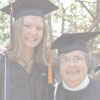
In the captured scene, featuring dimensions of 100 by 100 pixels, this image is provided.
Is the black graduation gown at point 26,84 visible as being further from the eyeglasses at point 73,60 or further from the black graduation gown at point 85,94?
the eyeglasses at point 73,60

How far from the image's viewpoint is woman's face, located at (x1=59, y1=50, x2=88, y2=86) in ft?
9.96

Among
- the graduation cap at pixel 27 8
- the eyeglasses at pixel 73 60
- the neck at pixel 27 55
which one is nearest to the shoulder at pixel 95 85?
the eyeglasses at pixel 73 60

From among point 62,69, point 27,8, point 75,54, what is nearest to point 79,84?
point 62,69

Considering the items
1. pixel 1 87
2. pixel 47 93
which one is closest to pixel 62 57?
pixel 47 93

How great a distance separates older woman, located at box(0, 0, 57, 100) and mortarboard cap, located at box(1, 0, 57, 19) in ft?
0.06

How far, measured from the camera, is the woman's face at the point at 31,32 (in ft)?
10.1

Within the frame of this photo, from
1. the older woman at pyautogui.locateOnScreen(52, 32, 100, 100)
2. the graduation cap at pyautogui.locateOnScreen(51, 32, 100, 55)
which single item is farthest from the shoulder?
the graduation cap at pyautogui.locateOnScreen(51, 32, 100, 55)

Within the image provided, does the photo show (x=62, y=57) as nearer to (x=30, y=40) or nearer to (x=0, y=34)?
(x=30, y=40)

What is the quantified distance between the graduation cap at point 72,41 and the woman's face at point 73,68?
0.65ft

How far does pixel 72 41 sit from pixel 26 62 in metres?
0.75

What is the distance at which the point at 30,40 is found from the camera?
10.2ft

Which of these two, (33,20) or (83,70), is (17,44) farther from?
(83,70)

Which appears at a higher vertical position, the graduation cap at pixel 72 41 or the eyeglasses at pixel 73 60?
the graduation cap at pixel 72 41

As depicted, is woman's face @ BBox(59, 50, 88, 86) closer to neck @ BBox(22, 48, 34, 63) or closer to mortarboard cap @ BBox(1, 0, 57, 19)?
neck @ BBox(22, 48, 34, 63)
